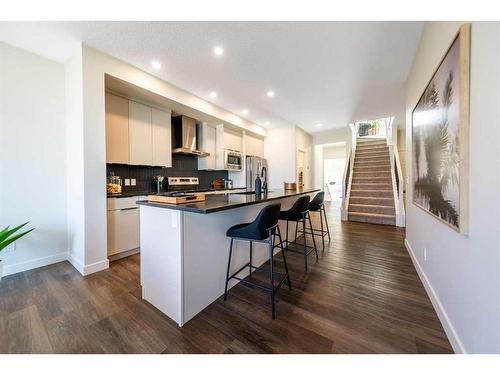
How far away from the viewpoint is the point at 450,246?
Result: 4.49 ft

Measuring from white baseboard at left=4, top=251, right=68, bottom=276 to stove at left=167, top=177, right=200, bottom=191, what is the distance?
5.73 ft

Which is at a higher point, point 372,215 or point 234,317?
point 372,215

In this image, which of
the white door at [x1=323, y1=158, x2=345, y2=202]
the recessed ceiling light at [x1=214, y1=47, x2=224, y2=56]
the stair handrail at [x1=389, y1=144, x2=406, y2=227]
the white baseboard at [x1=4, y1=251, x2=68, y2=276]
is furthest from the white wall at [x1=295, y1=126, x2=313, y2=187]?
the white baseboard at [x1=4, y1=251, x2=68, y2=276]

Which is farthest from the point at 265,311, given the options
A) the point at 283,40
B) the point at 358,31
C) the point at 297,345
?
the point at 358,31

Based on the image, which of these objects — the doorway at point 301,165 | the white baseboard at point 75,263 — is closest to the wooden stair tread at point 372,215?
the doorway at point 301,165

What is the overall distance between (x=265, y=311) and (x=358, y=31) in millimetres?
2872

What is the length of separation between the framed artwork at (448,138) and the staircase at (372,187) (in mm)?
3265

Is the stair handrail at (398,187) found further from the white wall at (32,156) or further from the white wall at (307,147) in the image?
the white wall at (32,156)

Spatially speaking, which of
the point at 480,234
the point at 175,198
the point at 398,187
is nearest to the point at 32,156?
the point at 175,198

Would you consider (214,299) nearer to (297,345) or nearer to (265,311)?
(265,311)

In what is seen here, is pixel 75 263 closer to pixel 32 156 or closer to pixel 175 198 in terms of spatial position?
pixel 32 156

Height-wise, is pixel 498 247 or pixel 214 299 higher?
pixel 498 247

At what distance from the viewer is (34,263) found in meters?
2.38

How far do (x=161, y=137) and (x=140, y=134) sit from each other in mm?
370
